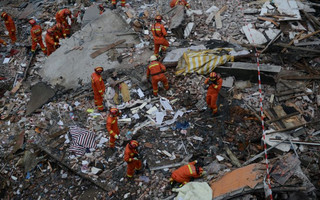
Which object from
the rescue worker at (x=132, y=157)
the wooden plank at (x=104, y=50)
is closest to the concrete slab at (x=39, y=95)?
the wooden plank at (x=104, y=50)

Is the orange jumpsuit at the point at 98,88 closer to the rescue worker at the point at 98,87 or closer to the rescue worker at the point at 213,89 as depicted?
the rescue worker at the point at 98,87

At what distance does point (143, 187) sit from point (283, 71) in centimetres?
623

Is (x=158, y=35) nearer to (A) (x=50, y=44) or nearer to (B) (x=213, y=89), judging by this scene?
(B) (x=213, y=89)

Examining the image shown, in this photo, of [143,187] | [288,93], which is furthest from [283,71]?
[143,187]

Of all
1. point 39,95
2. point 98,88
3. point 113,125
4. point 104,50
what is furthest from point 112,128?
point 104,50

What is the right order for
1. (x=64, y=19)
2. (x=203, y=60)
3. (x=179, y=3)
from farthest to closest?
(x=64, y=19) → (x=179, y=3) → (x=203, y=60)

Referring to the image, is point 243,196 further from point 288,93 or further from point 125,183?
point 288,93

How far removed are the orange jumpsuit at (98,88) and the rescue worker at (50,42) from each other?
409 cm

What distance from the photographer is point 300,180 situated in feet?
18.6

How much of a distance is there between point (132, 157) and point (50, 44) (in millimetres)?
7450

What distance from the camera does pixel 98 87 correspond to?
910cm

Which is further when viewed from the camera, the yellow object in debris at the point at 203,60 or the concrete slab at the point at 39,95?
the concrete slab at the point at 39,95

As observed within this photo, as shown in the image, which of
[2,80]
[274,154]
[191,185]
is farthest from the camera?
[2,80]

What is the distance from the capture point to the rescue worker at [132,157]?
23.2 feet
